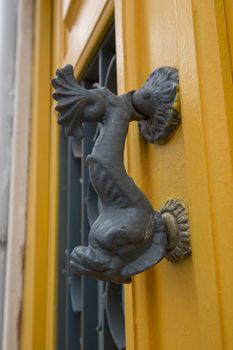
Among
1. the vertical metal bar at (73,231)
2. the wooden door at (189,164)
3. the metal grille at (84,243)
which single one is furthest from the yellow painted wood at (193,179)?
the vertical metal bar at (73,231)

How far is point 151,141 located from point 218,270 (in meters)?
0.18

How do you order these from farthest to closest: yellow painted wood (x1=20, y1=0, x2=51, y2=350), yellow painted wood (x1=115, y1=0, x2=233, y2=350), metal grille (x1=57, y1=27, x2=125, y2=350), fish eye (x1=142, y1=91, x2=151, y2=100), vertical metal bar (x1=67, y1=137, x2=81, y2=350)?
yellow painted wood (x1=20, y1=0, x2=51, y2=350)
vertical metal bar (x1=67, y1=137, x2=81, y2=350)
metal grille (x1=57, y1=27, x2=125, y2=350)
fish eye (x1=142, y1=91, x2=151, y2=100)
yellow painted wood (x1=115, y1=0, x2=233, y2=350)

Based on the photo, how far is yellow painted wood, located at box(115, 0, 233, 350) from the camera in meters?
0.33

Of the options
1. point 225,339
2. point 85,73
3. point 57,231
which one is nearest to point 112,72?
point 85,73

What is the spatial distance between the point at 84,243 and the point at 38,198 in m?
0.27

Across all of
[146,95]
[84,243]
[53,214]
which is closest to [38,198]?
[53,214]

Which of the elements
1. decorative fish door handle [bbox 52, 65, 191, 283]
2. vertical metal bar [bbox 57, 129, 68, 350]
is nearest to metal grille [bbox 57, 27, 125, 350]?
vertical metal bar [bbox 57, 129, 68, 350]

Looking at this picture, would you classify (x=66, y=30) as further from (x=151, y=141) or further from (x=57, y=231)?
(x=151, y=141)

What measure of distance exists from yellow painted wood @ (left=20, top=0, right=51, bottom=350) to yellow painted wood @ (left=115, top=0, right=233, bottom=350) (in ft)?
1.92

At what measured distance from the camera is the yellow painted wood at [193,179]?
13.1 inches

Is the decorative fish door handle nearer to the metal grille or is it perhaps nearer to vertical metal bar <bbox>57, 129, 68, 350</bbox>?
the metal grille

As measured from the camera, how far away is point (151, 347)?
45 centimetres

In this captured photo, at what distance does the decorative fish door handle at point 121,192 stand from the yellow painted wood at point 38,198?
2.25 feet

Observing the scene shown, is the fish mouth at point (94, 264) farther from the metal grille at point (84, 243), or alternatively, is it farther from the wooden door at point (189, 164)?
the metal grille at point (84, 243)
